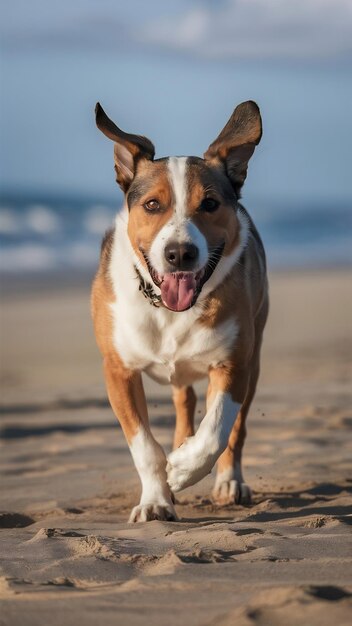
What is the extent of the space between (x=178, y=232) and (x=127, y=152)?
0.90 metres

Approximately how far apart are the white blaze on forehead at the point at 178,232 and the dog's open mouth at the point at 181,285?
0.08 meters

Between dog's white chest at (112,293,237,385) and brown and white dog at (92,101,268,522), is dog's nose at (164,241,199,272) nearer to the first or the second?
brown and white dog at (92,101,268,522)

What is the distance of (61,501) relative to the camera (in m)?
7.30

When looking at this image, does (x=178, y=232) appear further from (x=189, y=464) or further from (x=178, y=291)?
(x=189, y=464)

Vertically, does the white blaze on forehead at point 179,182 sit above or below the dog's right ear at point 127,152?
below

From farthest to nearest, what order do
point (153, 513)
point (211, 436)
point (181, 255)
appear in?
point (153, 513), point (211, 436), point (181, 255)

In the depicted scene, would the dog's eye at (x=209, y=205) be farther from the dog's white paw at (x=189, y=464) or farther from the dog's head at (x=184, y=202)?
the dog's white paw at (x=189, y=464)

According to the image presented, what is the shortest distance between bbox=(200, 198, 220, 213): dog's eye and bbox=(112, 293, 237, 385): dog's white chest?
1.84 ft

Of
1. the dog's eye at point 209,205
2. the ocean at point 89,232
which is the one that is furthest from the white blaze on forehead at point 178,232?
the ocean at point 89,232

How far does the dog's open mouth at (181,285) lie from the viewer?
20.3 feet

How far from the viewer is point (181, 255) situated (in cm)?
594

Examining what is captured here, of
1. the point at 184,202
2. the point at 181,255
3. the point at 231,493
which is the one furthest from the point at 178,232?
the point at 231,493

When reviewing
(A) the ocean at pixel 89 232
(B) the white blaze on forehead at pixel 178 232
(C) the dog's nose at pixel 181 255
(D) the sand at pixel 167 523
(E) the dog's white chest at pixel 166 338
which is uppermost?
(A) the ocean at pixel 89 232

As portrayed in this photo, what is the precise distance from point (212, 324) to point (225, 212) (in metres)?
0.60
